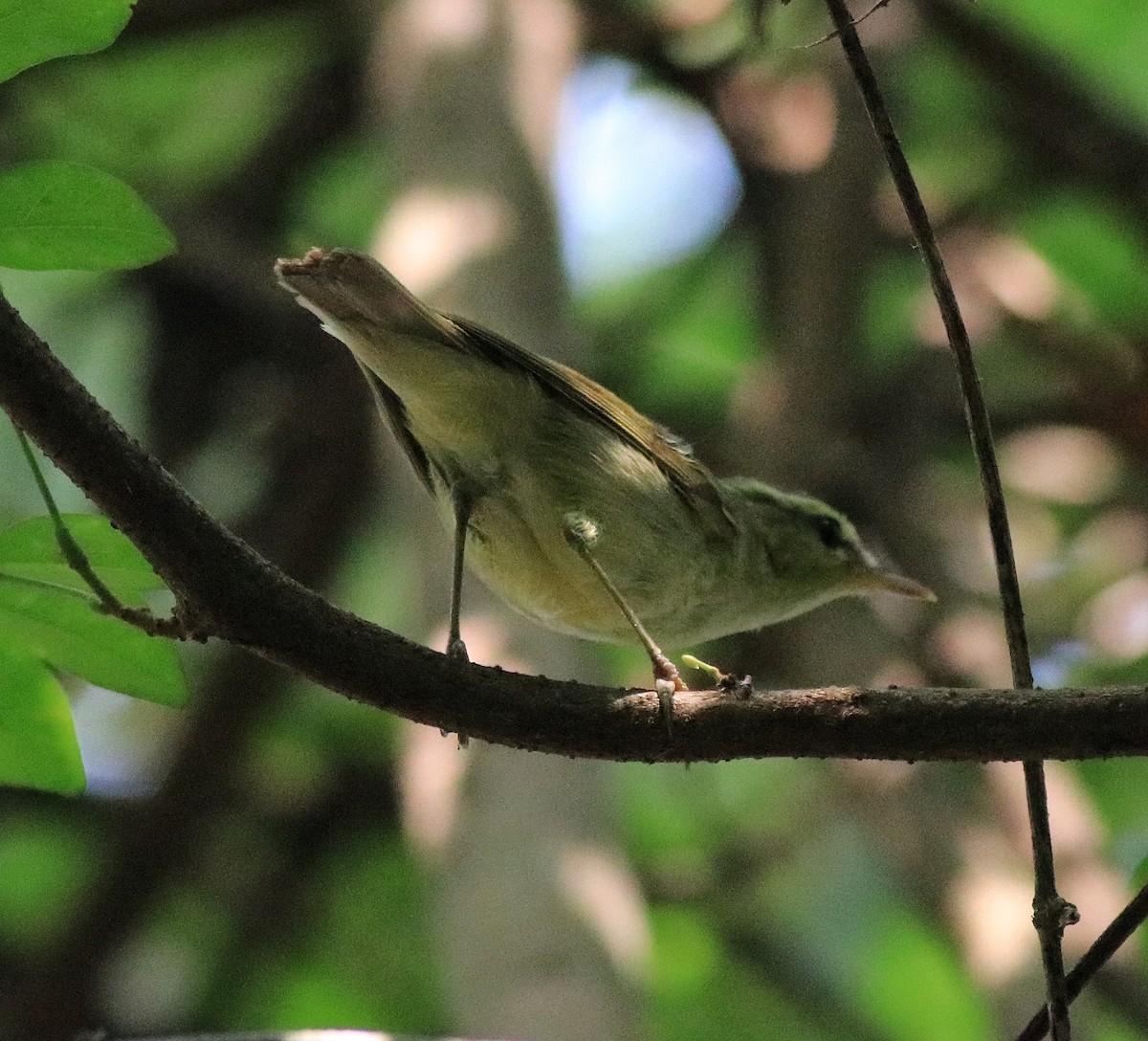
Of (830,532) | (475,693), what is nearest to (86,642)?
(475,693)

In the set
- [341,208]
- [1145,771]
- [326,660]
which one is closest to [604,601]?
[326,660]

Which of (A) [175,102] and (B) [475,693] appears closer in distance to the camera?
(B) [475,693]

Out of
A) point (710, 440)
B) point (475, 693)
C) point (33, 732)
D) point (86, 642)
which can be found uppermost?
point (710, 440)

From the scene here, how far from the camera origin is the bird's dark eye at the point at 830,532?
436 cm

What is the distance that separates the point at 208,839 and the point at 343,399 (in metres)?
2.02

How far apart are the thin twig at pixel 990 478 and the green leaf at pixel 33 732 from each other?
128 centimetres

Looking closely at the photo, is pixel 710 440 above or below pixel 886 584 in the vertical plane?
above

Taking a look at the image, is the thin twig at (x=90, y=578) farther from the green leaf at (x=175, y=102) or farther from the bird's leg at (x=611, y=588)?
the green leaf at (x=175, y=102)

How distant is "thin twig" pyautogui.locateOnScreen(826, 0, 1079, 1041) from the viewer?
1.94 meters

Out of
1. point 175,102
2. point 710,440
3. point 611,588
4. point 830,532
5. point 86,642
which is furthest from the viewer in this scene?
point 175,102

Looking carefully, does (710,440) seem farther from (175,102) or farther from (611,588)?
(175,102)

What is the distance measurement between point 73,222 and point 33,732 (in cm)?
69

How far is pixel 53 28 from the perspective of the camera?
5.52ft

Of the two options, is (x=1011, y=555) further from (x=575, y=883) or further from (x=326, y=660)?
(x=575, y=883)
